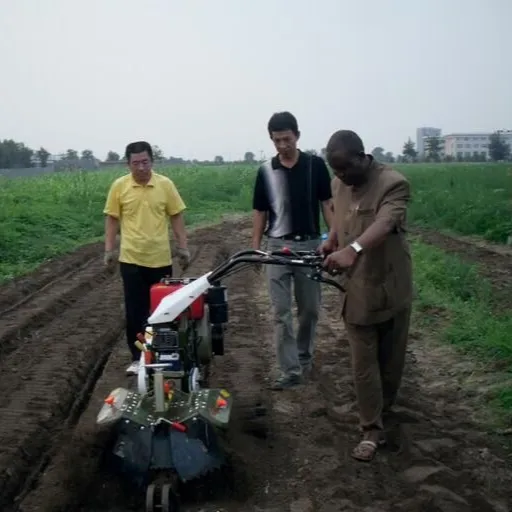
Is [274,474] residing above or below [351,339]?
below

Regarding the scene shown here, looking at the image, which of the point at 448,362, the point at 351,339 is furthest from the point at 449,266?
the point at 351,339

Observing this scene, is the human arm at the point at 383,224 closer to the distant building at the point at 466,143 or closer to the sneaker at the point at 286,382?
the sneaker at the point at 286,382

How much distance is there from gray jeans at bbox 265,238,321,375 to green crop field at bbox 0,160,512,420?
148 centimetres

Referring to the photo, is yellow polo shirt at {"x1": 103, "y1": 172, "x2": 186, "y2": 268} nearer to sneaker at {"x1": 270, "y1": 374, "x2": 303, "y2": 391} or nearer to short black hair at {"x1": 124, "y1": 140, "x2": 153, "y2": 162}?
short black hair at {"x1": 124, "y1": 140, "x2": 153, "y2": 162}

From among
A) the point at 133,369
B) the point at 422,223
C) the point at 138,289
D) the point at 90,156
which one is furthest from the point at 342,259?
the point at 90,156

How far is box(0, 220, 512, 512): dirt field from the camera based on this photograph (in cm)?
441

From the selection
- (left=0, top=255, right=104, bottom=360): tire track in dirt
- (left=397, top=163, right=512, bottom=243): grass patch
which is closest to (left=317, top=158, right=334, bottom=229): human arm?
(left=0, top=255, right=104, bottom=360): tire track in dirt

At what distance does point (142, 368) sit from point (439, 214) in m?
17.6

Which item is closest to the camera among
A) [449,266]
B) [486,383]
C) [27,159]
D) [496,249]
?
[486,383]

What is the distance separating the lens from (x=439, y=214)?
70.1 ft

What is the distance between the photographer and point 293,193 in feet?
20.7

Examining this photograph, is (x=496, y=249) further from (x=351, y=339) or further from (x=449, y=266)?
(x=351, y=339)

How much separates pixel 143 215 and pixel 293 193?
116cm

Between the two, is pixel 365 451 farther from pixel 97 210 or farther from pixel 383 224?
pixel 97 210
